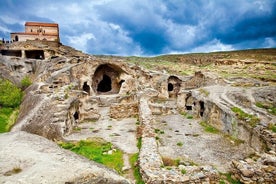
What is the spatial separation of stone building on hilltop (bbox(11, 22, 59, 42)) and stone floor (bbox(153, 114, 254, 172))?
38075 mm

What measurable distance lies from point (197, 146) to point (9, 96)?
16.9 meters

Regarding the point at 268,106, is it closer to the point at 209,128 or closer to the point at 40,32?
the point at 209,128

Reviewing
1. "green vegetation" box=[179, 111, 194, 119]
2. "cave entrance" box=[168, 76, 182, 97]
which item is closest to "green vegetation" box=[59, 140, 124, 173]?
"green vegetation" box=[179, 111, 194, 119]

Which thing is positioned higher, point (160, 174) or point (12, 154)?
point (12, 154)

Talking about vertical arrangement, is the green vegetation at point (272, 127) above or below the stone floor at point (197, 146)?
above

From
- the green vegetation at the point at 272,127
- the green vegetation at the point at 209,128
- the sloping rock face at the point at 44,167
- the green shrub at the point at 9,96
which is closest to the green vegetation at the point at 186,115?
the green vegetation at the point at 209,128

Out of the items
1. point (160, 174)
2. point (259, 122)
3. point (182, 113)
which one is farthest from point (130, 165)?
point (182, 113)

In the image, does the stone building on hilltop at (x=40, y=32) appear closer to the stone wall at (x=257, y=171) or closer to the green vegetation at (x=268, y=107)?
the green vegetation at (x=268, y=107)

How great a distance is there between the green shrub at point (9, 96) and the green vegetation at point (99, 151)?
9.34 m

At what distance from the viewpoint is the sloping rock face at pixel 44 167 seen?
3.41 m

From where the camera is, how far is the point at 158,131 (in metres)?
14.5

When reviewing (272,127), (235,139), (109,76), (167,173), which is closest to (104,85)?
(109,76)

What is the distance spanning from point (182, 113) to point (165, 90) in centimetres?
1053

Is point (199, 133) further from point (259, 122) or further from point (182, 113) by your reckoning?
point (182, 113)
